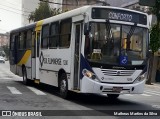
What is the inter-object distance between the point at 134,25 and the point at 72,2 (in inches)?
3023

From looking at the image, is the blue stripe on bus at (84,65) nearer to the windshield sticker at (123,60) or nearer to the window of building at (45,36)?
the windshield sticker at (123,60)

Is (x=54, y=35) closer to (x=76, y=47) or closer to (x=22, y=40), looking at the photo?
(x=76, y=47)

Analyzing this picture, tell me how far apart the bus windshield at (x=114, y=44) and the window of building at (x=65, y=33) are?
166cm

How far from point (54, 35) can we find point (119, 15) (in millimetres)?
3697

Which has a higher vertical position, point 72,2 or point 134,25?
point 72,2

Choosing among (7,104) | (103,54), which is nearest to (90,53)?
(103,54)

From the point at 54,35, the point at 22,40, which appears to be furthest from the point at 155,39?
the point at 54,35

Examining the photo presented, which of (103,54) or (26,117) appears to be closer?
(26,117)

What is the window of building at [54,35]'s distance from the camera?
1608 cm

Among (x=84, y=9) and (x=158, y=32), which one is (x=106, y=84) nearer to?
(x=84, y=9)

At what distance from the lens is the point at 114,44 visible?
1339 cm

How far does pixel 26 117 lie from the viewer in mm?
10508

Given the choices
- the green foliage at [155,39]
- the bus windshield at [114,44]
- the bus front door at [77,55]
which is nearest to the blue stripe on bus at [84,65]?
the bus windshield at [114,44]

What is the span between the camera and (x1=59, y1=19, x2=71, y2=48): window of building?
14.8 metres
